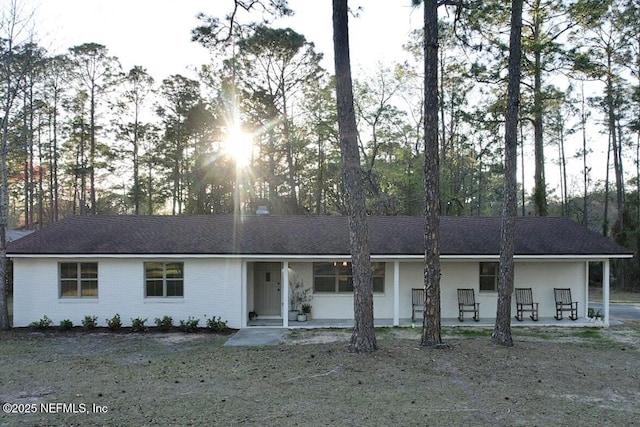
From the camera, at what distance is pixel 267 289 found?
14.7m

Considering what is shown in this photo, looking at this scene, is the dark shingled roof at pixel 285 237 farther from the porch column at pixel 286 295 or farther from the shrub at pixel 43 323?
the shrub at pixel 43 323

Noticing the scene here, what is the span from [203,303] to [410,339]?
6.12 metres

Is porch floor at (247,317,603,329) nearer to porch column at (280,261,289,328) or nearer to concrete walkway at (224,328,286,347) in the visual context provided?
porch column at (280,261,289,328)

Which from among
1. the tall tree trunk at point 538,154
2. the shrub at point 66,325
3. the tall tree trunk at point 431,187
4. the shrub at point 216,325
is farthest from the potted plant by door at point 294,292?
the tall tree trunk at point 538,154

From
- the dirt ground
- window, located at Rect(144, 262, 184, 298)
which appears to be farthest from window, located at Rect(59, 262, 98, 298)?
the dirt ground

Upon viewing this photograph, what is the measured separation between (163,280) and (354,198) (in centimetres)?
726

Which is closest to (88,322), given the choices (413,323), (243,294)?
(243,294)

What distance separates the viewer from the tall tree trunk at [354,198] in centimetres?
911

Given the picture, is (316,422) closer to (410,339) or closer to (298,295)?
(410,339)

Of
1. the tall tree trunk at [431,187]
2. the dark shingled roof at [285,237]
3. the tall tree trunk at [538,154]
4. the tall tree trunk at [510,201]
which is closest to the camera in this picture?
the tall tree trunk at [431,187]

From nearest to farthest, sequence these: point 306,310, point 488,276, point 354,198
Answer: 1. point 354,198
2. point 306,310
3. point 488,276

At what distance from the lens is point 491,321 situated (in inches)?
539

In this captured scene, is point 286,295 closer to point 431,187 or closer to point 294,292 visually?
point 294,292

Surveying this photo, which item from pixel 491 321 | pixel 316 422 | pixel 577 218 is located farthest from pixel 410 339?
pixel 577 218
